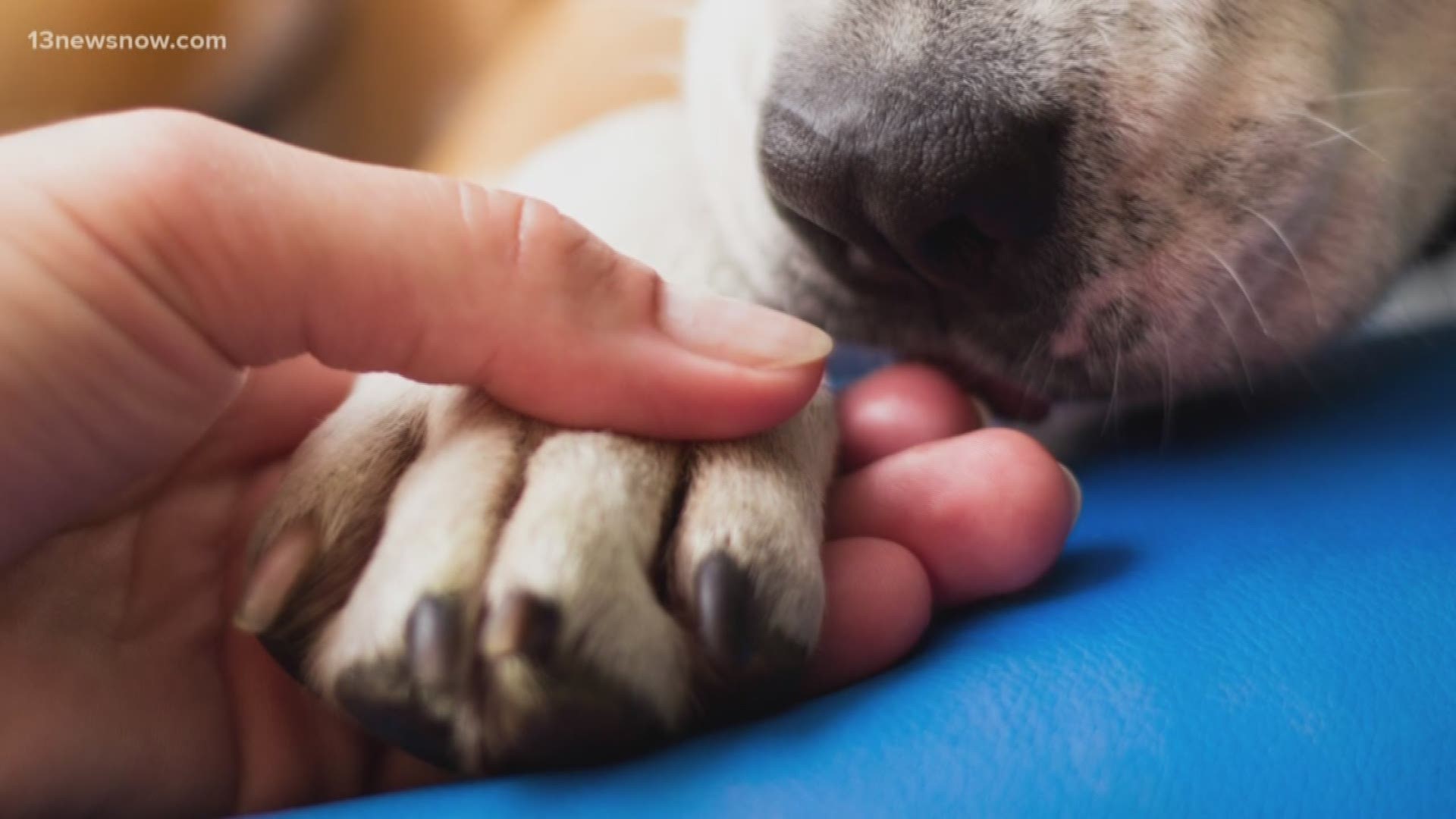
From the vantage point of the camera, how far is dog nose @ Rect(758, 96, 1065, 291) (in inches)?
28.6

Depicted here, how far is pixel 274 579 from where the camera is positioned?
0.61 meters

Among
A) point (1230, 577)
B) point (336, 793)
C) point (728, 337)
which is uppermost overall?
point (728, 337)

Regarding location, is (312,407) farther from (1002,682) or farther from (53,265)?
(1002,682)

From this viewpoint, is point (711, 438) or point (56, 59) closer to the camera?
point (711, 438)

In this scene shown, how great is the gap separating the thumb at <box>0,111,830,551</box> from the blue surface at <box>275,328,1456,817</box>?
7.1 inches

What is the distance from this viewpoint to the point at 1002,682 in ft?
1.99

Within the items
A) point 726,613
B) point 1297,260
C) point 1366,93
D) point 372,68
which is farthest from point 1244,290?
point 372,68

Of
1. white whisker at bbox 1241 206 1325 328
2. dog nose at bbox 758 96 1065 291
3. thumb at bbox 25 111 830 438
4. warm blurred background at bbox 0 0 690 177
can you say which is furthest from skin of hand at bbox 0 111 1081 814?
warm blurred background at bbox 0 0 690 177

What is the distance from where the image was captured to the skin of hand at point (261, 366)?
2.08ft

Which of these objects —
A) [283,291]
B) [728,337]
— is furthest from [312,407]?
[728,337]

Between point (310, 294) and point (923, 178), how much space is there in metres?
0.35

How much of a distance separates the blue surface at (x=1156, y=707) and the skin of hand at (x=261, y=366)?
0.19 feet

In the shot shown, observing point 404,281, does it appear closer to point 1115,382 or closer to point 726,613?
point 726,613

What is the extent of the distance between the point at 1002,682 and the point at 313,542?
349mm
